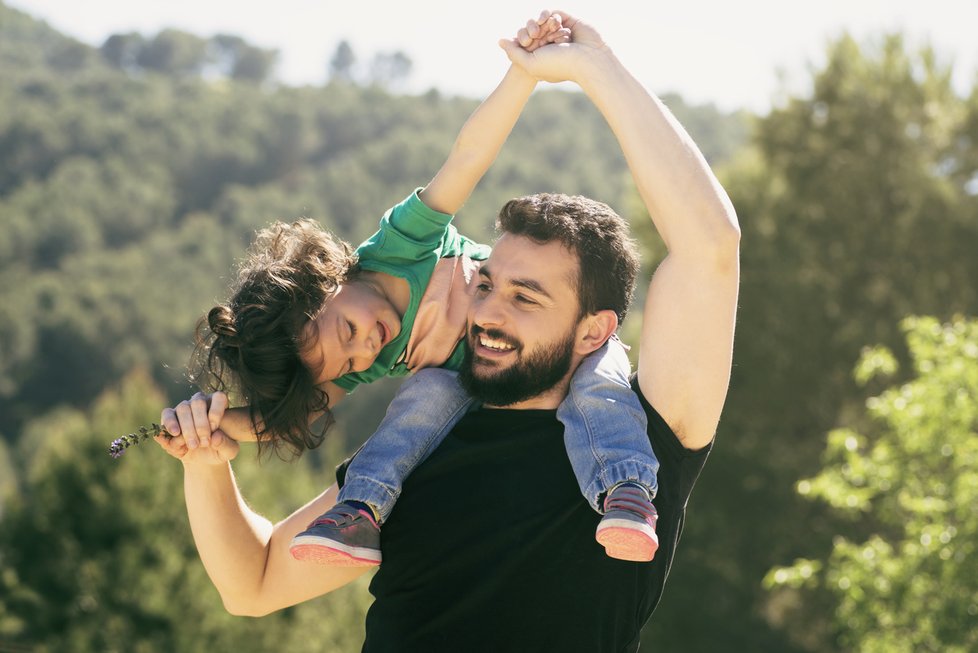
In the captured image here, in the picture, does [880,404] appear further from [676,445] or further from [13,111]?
[13,111]

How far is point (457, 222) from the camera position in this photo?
5044 centimetres

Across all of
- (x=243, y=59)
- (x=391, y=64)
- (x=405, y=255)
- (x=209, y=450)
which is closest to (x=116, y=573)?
(x=405, y=255)

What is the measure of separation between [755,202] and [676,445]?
1767cm

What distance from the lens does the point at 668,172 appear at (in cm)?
238

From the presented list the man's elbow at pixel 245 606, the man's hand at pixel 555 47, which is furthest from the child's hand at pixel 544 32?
the man's elbow at pixel 245 606

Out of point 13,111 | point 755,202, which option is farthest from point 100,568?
point 13,111

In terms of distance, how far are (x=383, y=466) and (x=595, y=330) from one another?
0.55 meters

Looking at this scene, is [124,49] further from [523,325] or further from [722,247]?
[722,247]

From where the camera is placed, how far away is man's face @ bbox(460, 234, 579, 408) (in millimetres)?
2496

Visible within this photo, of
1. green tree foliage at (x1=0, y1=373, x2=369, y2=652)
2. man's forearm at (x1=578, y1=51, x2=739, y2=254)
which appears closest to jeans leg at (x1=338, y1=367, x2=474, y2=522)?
man's forearm at (x1=578, y1=51, x2=739, y2=254)

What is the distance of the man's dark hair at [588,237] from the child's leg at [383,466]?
1.27 feet

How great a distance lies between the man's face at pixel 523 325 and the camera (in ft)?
8.19

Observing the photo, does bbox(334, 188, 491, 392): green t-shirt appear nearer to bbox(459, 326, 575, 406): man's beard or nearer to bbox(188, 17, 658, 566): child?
bbox(188, 17, 658, 566): child

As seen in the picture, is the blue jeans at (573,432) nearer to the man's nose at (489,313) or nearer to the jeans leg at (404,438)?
the jeans leg at (404,438)
